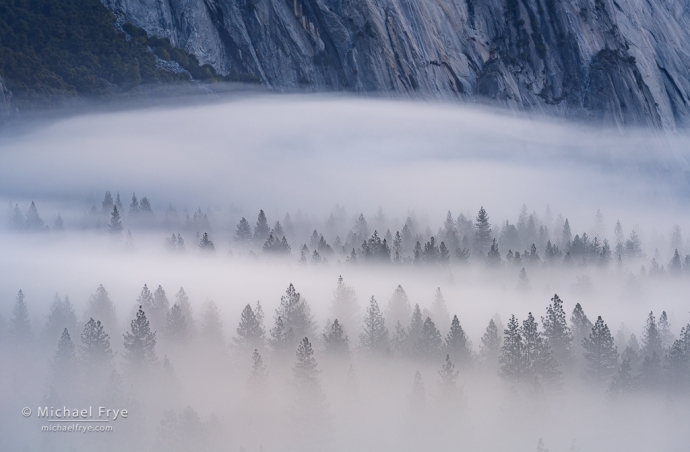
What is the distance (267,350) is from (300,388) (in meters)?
14.8

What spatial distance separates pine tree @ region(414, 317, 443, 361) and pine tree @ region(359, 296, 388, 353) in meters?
4.00

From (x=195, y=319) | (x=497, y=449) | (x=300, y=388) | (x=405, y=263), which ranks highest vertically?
(x=405, y=263)

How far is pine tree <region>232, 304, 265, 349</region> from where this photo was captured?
127 m

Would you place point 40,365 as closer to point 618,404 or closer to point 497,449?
point 497,449

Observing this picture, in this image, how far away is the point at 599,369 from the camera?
124250 mm

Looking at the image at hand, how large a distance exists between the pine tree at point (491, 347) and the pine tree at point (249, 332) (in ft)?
85.7

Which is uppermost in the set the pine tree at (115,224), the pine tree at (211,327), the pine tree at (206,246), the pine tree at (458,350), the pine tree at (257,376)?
the pine tree at (115,224)

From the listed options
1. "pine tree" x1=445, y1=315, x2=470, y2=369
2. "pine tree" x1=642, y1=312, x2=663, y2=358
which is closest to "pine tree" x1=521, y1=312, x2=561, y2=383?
"pine tree" x1=445, y1=315, x2=470, y2=369

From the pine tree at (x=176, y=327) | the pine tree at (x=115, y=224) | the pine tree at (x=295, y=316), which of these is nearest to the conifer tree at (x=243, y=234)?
the pine tree at (x=115, y=224)

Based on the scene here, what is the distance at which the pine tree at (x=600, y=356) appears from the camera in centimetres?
12438

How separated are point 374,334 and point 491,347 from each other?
45.2 feet

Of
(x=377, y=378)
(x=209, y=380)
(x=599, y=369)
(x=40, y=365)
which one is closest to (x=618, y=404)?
(x=599, y=369)

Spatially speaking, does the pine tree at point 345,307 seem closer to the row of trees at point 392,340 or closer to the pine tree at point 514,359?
the row of trees at point 392,340

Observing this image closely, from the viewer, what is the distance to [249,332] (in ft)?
419
